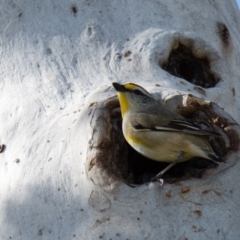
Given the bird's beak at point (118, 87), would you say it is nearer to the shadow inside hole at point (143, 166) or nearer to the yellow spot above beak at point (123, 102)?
the yellow spot above beak at point (123, 102)

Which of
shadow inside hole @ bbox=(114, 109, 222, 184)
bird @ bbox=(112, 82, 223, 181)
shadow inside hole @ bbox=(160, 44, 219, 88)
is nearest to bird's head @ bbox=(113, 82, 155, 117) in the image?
bird @ bbox=(112, 82, 223, 181)

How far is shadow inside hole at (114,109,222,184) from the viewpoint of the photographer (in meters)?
3.73

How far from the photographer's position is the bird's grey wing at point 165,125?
3605 millimetres

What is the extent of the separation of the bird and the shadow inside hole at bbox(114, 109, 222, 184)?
75 millimetres

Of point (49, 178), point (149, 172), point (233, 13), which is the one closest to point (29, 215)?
point (49, 178)

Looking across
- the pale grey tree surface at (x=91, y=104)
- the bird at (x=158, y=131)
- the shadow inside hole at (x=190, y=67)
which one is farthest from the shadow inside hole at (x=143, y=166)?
the shadow inside hole at (x=190, y=67)

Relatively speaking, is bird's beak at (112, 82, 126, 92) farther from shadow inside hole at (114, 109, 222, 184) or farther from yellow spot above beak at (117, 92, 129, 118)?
shadow inside hole at (114, 109, 222, 184)

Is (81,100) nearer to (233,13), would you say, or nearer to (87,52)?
(87,52)

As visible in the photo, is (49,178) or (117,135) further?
(117,135)

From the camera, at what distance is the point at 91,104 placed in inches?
146

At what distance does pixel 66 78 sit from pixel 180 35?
0.75 meters

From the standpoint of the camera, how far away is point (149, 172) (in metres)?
3.99

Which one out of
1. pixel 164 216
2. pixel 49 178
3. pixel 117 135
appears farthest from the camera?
pixel 117 135

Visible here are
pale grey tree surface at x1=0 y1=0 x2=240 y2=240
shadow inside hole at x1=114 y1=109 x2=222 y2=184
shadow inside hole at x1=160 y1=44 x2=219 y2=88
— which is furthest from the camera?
shadow inside hole at x1=160 y1=44 x2=219 y2=88
